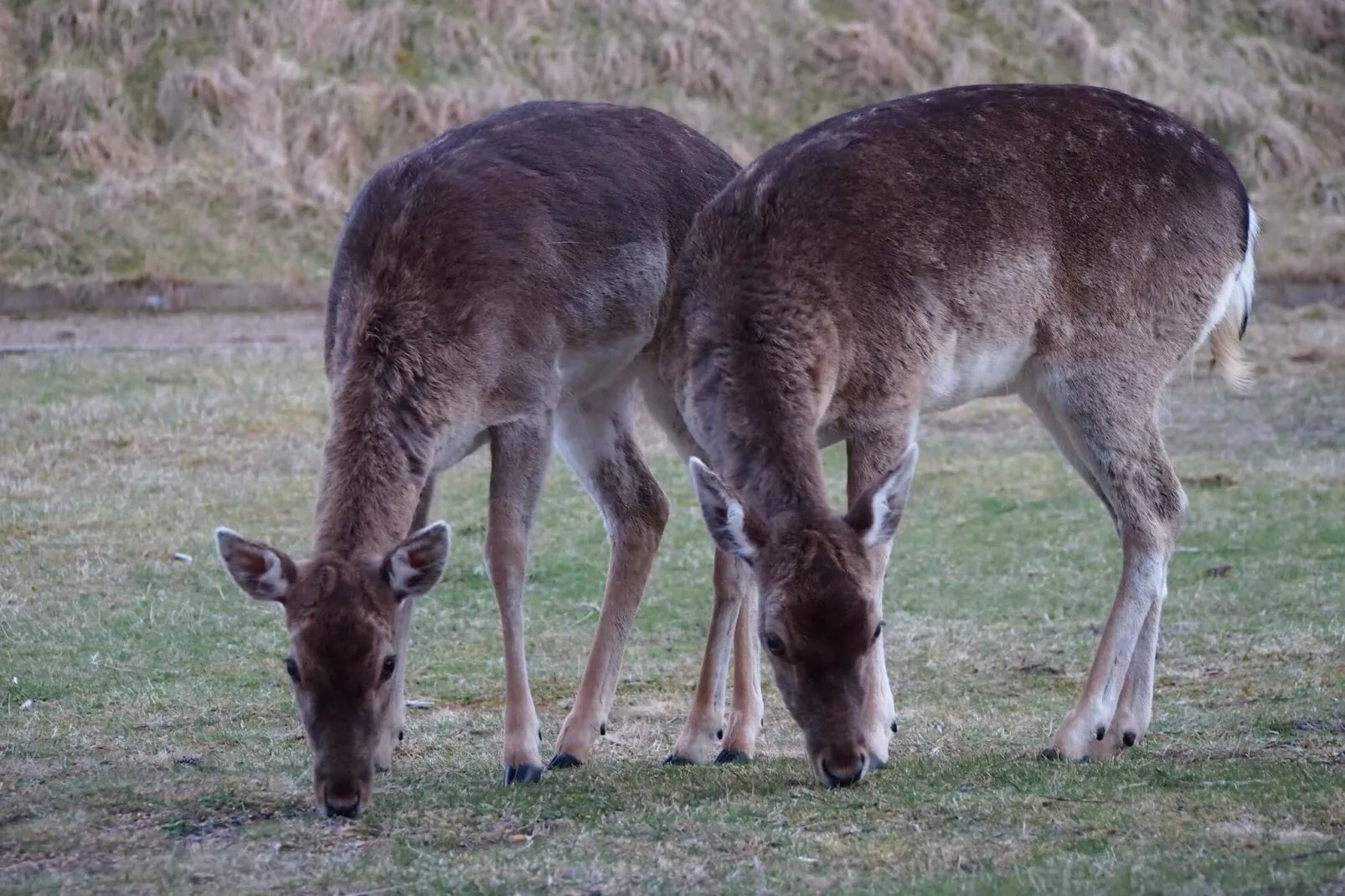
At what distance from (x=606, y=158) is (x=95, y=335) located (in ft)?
49.3

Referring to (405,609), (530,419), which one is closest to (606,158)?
(530,419)

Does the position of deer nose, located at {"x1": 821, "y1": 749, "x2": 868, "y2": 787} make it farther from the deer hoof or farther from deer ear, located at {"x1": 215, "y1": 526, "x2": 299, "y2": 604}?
deer ear, located at {"x1": 215, "y1": 526, "x2": 299, "y2": 604}

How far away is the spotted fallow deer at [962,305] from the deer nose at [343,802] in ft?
5.48

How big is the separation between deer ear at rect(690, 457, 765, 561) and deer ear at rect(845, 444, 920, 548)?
330 millimetres

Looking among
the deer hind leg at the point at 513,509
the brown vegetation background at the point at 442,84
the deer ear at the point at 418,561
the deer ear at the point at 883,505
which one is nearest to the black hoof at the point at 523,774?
the deer hind leg at the point at 513,509

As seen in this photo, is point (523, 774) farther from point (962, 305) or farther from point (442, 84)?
point (442, 84)

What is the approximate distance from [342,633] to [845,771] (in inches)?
67.1

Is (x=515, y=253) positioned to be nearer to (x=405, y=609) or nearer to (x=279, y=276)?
(x=405, y=609)

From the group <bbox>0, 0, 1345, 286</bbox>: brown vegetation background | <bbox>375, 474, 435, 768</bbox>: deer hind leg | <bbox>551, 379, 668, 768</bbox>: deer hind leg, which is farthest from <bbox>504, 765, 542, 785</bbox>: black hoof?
<bbox>0, 0, 1345, 286</bbox>: brown vegetation background

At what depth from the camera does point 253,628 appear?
9.59m

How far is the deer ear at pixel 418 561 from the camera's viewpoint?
19.6 ft

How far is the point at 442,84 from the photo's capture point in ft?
98.4

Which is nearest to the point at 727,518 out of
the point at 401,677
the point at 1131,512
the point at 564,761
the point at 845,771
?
the point at 845,771

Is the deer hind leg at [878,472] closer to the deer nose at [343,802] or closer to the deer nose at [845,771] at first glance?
the deer nose at [845,771]
